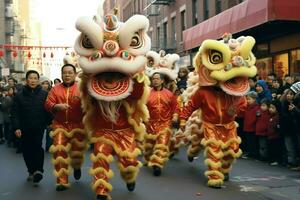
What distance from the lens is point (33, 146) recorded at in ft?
28.9

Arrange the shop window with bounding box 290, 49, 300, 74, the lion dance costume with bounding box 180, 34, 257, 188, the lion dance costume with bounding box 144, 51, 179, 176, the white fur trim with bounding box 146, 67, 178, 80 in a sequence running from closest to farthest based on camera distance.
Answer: the lion dance costume with bounding box 180, 34, 257, 188
the lion dance costume with bounding box 144, 51, 179, 176
the white fur trim with bounding box 146, 67, 178, 80
the shop window with bounding box 290, 49, 300, 74

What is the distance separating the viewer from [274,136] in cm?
1137

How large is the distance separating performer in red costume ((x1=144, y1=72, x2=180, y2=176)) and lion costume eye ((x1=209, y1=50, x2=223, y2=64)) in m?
1.83

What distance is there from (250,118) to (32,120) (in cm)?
532

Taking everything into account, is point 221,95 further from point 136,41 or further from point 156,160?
point 136,41

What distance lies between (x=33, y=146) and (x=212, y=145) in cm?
290

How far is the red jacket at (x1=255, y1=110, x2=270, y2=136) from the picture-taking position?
1159 centimetres

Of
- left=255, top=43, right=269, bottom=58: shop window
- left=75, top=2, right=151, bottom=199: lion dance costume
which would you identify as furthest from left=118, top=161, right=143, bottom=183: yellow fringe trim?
left=255, top=43, right=269, bottom=58: shop window

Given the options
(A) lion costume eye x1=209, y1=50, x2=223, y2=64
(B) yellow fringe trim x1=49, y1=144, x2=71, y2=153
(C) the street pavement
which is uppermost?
(A) lion costume eye x1=209, y1=50, x2=223, y2=64

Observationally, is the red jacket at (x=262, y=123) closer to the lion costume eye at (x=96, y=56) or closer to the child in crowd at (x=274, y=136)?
the child in crowd at (x=274, y=136)

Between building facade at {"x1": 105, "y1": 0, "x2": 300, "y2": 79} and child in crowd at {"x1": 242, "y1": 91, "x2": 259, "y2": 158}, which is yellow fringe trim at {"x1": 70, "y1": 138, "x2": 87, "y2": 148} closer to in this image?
building facade at {"x1": 105, "y1": 0, "x2": 300, "y2": 79}

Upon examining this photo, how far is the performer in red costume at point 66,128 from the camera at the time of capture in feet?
27.4

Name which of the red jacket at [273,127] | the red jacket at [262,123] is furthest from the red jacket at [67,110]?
the red jacket at [262,123]

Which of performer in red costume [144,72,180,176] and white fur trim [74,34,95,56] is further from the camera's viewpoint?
performer in red costume [144,72,180,176]
